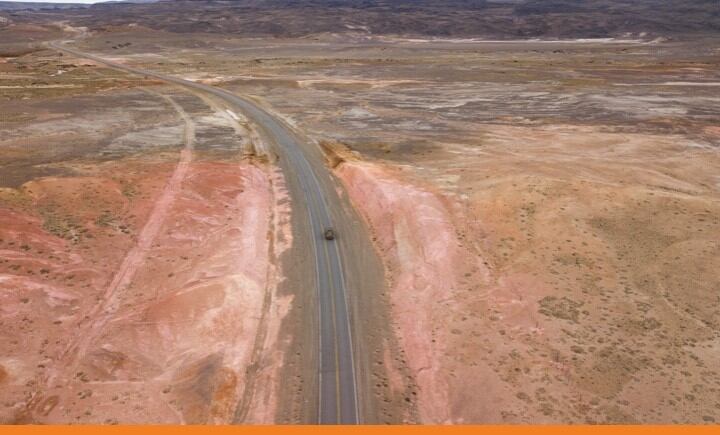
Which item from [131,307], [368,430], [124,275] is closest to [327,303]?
[368,430]

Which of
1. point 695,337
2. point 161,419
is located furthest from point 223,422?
point 695,337

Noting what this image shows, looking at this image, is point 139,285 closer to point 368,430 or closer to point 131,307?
point 131,307

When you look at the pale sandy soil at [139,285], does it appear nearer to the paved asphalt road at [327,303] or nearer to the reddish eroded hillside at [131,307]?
the reddish eroded hillside at [131,307]

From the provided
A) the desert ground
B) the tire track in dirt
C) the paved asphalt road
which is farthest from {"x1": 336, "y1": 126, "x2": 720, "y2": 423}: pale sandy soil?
the tire track in dirt

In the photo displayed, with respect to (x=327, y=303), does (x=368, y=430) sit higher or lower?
lower

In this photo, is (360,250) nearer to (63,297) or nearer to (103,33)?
(63,297)
